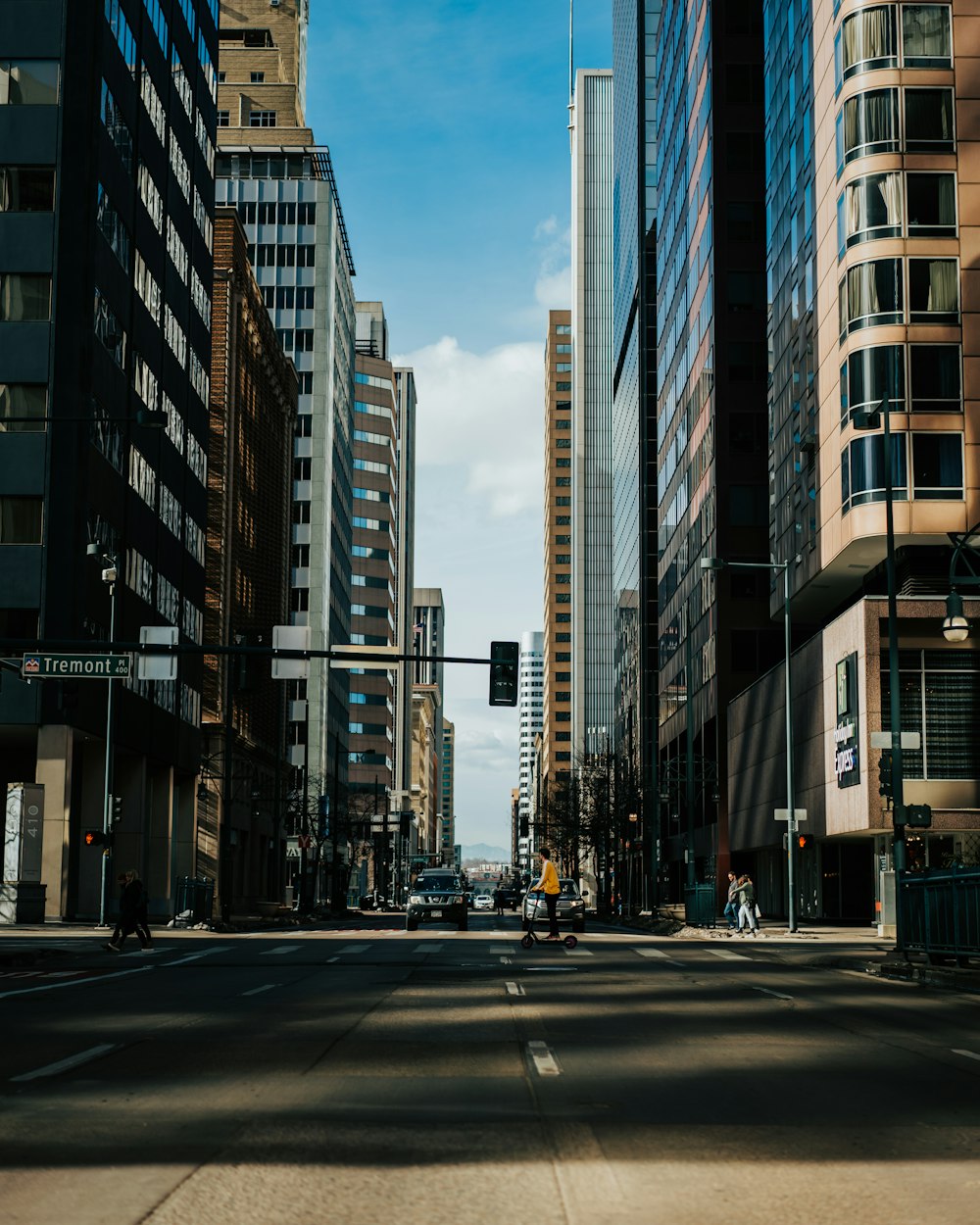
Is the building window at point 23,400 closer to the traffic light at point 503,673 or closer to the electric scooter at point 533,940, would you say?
the electric scooter at point 533,940

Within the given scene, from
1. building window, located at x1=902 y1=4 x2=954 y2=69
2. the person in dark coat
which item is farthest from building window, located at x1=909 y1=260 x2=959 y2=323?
the person in dark coat

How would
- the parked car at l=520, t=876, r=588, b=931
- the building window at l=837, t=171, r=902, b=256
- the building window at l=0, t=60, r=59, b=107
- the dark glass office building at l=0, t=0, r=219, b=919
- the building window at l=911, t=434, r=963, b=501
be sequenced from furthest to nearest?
the building window at l=0, t=60, r=59, b=107 → the building window at l=837, t=171, r=902, b=256 → the dark glass office building at l=0, t=0, r=219, b=919 → the building window at l=911, t=434, r=963, b=501 → the parked car at l=520, t=876, r=588, b=931

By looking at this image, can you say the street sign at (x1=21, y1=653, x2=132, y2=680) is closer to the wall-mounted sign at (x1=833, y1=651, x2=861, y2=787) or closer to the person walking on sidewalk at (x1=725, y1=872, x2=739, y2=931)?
the person walking on sidewalk at (x1=725, y1=872, x2=739, y2=931)

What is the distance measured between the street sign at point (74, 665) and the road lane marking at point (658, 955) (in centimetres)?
1137

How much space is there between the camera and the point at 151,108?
64.2m

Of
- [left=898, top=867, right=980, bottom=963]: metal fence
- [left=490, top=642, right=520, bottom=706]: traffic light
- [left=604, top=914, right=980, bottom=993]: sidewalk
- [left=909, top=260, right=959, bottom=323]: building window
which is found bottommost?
[left=604, top=914, right=980, bottom=993]: sidewalk

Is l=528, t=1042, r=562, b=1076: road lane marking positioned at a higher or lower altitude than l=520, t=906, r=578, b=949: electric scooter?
higher

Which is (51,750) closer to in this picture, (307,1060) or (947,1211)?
(307,1060)

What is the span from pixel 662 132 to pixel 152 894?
61.3m

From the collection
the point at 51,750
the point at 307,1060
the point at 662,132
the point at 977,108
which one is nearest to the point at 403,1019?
the point at 307,1060

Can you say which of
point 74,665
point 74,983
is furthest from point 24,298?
point 74,983

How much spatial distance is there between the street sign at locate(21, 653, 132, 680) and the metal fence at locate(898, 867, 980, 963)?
14972 mm

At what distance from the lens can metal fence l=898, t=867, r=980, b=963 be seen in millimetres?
23234

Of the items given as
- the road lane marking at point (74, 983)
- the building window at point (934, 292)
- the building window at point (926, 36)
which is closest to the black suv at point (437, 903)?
the building window at point (934, 292)
